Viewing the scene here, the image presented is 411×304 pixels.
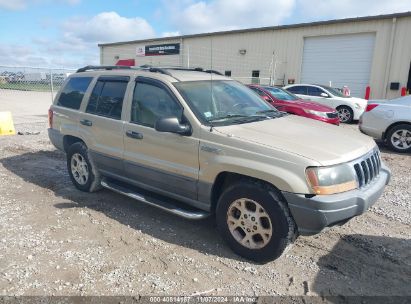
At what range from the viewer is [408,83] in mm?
17750

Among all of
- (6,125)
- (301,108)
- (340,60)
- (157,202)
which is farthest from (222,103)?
(340,60)

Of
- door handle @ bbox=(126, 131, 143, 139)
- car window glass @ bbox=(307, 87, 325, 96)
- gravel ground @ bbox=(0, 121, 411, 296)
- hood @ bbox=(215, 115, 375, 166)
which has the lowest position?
gravel ground @ bbox=(0, 121, 411, 296)

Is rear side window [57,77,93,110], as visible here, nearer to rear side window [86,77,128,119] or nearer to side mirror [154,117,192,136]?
rear side window [86,77,128,119]

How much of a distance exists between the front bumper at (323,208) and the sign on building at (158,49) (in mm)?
26732

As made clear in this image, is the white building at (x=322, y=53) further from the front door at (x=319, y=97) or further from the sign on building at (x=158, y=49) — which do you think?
the front door at (x=319, y=97)

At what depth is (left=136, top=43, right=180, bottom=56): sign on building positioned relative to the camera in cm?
2856

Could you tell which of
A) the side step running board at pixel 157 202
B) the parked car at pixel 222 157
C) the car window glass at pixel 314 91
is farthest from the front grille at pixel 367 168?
the car window glass at pixel 314 91

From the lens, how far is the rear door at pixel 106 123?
4609 mm

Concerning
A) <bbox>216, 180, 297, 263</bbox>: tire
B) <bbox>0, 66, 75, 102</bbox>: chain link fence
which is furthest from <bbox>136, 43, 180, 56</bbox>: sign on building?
<bbox>216, 180, 297, 263</bbox>: tire

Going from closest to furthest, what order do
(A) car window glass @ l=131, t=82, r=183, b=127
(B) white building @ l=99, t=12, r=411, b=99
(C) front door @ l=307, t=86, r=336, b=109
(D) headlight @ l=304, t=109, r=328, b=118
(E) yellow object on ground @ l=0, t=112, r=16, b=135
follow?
(A) car window glass @ l=131, t=82, r=183, b=127 → (D) headlight @ l=304, t=109, r=328, b=118 → (E) yellow object on ground @ l=0, t=112, r=16, b=135 → (C) front door @ l=307, t=86, r=336, b=109 → (B) white building @ l=99, t=12, r=411, b=99

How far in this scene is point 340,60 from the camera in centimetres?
1956

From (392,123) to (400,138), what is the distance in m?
0.41

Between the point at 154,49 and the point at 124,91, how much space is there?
86.6 feet

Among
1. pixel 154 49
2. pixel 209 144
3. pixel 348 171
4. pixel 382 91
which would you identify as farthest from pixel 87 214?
pixel 154 49
